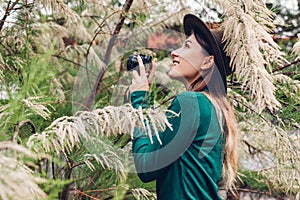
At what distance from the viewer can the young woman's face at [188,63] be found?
1452 millimetres

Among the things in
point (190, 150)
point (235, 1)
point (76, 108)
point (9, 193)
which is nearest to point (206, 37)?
point (235, 1)

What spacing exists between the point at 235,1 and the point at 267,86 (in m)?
0.32

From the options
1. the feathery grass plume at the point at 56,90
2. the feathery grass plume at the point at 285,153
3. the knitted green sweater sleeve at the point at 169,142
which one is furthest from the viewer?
the feathery grass plume at the point at 56,90

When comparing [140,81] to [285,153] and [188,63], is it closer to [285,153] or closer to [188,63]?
[188,63]

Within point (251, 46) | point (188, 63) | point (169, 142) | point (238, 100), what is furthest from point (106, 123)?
point (238, 100)

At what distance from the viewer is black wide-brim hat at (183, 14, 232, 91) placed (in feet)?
4.81

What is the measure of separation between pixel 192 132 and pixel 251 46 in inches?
12.2

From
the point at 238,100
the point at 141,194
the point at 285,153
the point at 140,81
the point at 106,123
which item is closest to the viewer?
the point at 106,123

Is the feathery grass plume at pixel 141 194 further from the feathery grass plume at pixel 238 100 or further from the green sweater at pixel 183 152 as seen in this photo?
the feathery grass plume at pixel 238 100

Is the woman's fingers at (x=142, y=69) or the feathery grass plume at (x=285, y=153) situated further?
the feathery grass plume at (x=285, y=153)

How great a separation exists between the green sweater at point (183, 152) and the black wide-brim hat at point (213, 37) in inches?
6.3

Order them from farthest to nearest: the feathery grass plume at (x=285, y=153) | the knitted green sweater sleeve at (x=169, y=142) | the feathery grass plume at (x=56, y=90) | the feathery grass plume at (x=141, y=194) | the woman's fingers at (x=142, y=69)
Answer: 1. the feathery grass plume at (x=56, y=90)
2. the feathery grass plume at (x=285, y=153)
3. the feathery grass plume at (x=141, y=194)
4. the woman's fingers at (x=142, y=69)
5. the knitted green sweater sleeve at (x=169, y=142)

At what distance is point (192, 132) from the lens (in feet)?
4.31

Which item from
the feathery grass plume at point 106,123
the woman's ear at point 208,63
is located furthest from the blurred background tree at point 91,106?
the woman's ear at point 208,63
